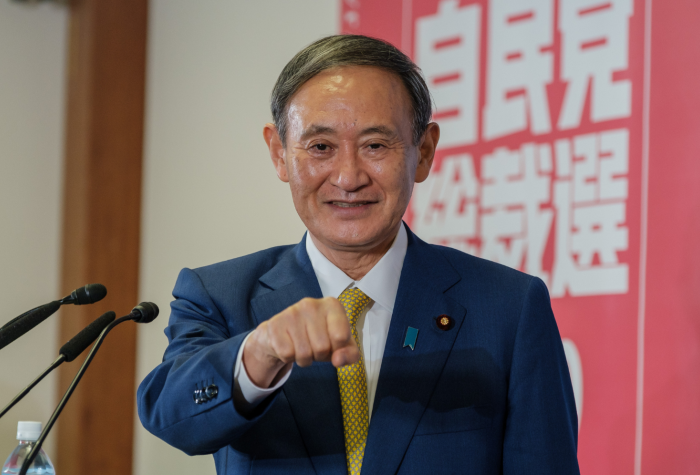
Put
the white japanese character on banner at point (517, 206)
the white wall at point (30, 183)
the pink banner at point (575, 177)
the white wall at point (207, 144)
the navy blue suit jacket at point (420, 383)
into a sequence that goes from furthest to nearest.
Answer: the white wall at point (30, 183), the white wall at point (207, 144), the white japanese character on banner at point (517, 206), the pink banner at point (575, 177), the navy blue suit jacket at point (420, 383)

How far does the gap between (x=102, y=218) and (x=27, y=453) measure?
197 cm

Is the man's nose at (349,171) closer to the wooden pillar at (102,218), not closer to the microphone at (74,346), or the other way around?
the microphone at (74,346)

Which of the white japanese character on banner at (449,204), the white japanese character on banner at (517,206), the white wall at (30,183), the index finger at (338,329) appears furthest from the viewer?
the white wall at (30,183)

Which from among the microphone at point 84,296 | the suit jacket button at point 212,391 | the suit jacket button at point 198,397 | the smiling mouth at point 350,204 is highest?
the smiling mouth at point 350,204

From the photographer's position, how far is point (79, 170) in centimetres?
372

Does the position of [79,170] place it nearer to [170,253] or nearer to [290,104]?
[170,253]

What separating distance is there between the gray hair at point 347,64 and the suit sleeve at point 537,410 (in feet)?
1.58

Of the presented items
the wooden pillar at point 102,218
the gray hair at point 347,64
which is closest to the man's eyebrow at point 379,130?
the gray hair at point 347,64

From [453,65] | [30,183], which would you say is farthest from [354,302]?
[30,183]

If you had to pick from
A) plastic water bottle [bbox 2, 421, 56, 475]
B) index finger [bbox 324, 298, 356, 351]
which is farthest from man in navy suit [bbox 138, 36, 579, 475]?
plastic water bottle [bbox 2, 421, 56, 475]

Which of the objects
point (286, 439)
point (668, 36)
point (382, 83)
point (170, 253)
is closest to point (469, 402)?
point (286, 439)

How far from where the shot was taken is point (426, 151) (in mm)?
1750

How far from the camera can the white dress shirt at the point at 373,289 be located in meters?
1.54

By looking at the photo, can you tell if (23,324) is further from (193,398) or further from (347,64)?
(347,64)
